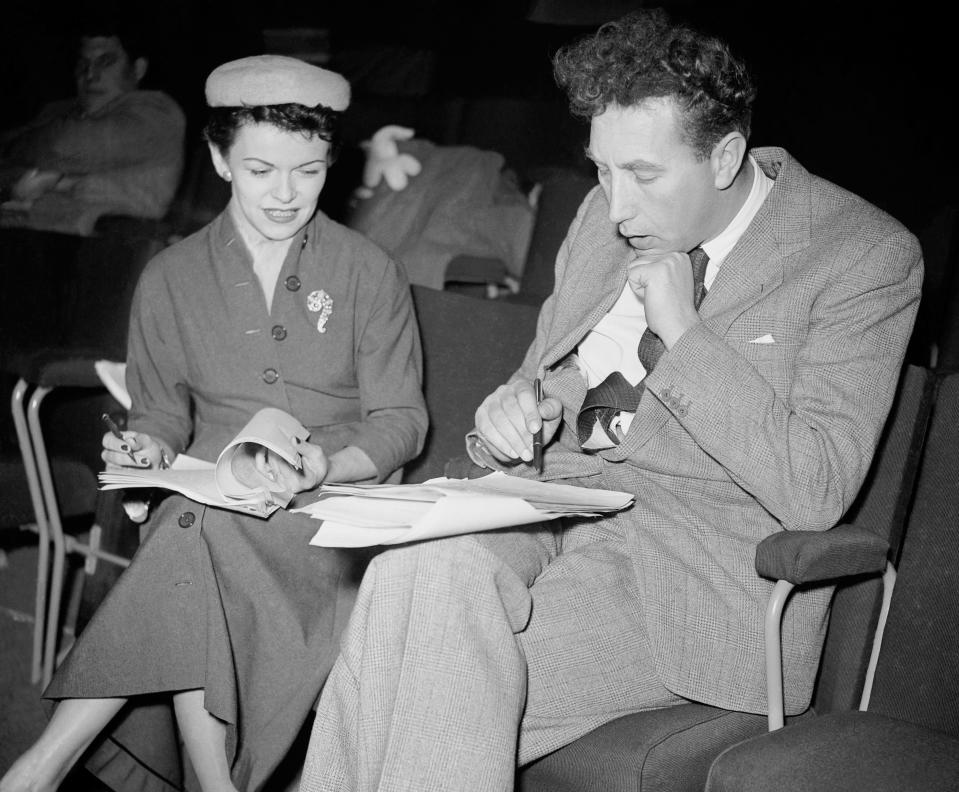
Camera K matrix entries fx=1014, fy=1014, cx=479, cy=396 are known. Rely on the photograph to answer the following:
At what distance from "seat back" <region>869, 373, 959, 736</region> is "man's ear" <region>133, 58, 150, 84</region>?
3.21 meters

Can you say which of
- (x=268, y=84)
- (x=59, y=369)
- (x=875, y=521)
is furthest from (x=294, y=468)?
(x=875, y=521)

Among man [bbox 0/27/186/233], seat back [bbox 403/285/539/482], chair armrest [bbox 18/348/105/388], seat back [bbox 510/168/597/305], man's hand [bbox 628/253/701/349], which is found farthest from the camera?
man [bbox 0/27/186/233]

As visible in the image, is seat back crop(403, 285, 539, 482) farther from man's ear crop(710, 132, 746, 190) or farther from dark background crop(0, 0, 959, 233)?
dark background crop(0, 0, 959, 233)

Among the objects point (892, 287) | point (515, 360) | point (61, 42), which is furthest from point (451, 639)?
point (61, 42)

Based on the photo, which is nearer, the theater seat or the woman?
the theater seat

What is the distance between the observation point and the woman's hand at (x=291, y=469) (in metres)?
1.60

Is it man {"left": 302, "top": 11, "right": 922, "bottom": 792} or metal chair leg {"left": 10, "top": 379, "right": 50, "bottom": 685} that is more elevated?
man {"left": 302, "top": 11, "right": 922, "bottom": 792}

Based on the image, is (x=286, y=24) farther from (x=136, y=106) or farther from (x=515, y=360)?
(x=515, y=360)

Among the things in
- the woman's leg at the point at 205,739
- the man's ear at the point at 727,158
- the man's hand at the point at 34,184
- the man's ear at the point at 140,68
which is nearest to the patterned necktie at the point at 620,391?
the man's ear at the point at 727,158

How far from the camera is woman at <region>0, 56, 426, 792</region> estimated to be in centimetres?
156

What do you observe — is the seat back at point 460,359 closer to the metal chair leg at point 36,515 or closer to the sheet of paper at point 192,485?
the sheet of paper at point 192,485

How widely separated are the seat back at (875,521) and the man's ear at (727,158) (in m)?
0.39

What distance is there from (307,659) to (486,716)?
524 millimetres

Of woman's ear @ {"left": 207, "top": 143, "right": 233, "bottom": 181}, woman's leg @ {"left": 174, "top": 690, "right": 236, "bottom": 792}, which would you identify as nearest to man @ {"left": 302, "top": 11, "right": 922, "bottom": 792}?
woman's leg @ {"left": 174, "top": 690, "right": 236, "bottom": 792}
